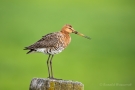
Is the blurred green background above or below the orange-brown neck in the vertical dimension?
above

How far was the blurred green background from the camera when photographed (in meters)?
17.6

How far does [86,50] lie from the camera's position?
2222cm

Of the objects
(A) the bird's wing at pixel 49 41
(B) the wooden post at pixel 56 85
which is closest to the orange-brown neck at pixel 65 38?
(A) the bird's wing at pixel 49 41

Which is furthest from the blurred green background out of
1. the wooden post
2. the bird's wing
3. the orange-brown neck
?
the wooden post

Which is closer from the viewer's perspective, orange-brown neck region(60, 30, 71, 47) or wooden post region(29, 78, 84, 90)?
wooden post region(29, 78, 84, 90)

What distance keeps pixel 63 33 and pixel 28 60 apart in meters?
8.97

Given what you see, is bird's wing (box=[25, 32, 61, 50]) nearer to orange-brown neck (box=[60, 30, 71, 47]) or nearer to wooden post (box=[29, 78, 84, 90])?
orange-brown neck (box=[60, 30, 71, 47])

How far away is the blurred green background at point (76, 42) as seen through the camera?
1756cm

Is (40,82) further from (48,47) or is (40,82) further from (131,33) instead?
(131,33)

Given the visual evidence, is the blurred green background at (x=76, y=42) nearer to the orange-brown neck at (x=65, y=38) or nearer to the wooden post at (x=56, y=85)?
the orange-brown neck at (x=65, y=38)

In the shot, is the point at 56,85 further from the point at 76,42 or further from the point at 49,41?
the point at 76,42

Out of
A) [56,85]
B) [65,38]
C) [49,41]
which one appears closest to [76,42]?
[65,38]

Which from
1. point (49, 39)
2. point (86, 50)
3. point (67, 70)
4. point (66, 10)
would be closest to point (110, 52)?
point (86, 50)

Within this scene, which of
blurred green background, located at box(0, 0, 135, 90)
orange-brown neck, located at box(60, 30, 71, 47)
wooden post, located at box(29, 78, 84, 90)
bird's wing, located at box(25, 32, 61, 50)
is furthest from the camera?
blurred green background, located at box(0, 0, 135, 90)
